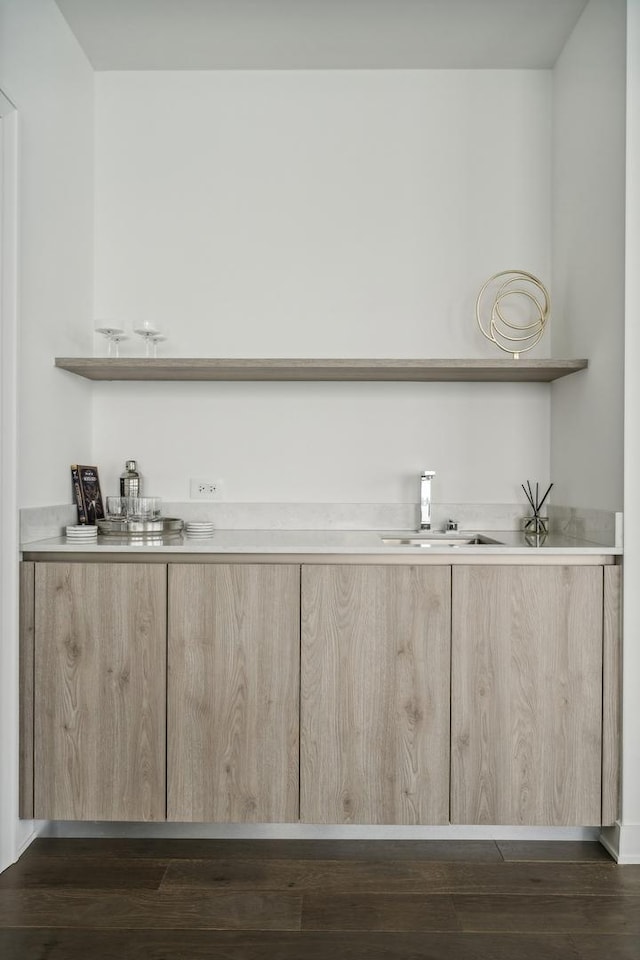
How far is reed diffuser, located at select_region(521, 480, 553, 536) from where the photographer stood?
8.24 feet

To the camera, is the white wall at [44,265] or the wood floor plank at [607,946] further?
the white wall at [44,265]

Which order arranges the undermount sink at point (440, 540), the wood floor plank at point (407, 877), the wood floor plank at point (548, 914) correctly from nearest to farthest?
the wood floor plank at point (548, 914) < the wood floor plank at point (407, 877) < the undermount sink at point (440, 540)

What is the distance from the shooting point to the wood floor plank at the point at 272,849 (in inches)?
80.9

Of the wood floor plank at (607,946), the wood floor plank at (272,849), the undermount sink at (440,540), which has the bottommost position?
the wood floor plank at (272,849)

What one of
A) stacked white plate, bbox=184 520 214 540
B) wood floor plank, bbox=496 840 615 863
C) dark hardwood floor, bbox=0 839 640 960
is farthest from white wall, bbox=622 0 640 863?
stacked white plate, bbox=184 520 214 540

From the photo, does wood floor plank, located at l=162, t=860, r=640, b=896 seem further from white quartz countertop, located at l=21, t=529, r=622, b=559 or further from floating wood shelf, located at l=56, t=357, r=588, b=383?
floating wood shelf, located at l=56, t=357, r=588, b=383

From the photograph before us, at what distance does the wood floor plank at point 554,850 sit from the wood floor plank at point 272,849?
4 cm

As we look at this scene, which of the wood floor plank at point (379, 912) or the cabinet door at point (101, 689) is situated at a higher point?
the cabinet door at point (101, 689)

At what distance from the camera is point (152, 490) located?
2646mm

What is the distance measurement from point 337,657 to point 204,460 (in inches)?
38.2

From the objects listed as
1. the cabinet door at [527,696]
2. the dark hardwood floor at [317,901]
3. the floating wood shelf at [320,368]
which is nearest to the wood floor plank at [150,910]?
the dark hardwood floor at [317,901]

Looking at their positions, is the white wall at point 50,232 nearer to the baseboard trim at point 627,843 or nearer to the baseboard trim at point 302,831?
the baseboard trim at point 302,831

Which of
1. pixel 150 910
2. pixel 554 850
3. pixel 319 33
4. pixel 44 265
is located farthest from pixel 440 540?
pixel 319 33

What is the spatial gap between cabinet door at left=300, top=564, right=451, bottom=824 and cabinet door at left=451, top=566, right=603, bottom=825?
6 cm
